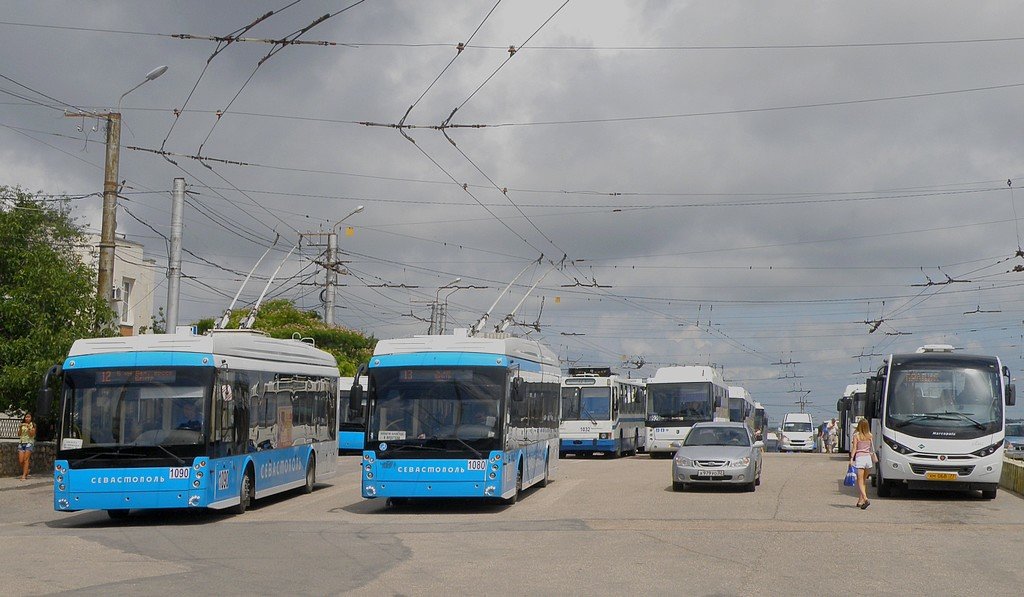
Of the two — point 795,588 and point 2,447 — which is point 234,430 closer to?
point 795,588

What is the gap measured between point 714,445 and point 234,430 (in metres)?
10.4

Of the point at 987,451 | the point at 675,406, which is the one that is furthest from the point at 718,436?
the point at 675,406

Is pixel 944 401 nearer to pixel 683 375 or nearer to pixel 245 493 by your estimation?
pixel 245 493

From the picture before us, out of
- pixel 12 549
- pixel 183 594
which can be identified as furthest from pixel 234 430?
pixel 183 594

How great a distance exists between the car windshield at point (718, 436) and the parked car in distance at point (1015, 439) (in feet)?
73.4

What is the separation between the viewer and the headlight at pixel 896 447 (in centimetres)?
2255

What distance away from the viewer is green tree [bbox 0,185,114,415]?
94.4 ft

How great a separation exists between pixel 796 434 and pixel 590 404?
1376 inches

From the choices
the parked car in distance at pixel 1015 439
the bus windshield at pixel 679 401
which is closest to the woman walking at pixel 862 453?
the bus windshield at pixel 679 401

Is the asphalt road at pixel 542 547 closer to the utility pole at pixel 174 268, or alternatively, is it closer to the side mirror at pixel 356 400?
the side mirror at pixel 356 400

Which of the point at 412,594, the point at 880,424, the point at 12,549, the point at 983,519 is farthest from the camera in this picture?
the point at 880,424

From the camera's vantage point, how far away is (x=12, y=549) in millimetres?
15188

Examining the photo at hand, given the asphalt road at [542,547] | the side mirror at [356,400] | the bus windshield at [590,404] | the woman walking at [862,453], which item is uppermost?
the bus windshield at [590,404]

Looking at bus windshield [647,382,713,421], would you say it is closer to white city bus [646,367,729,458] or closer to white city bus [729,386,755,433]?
white city bus [646,367,729,458]
